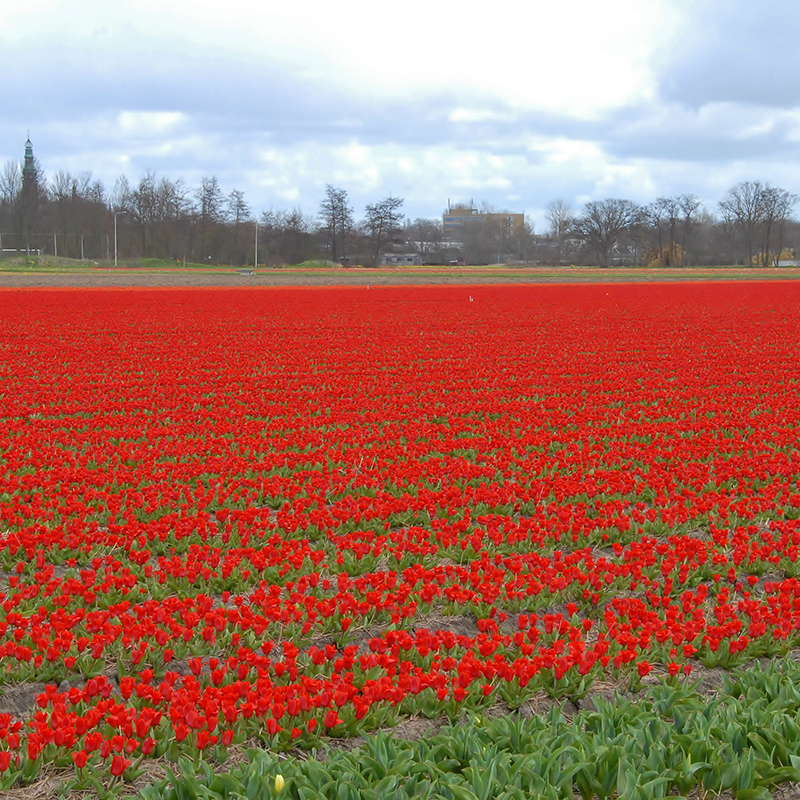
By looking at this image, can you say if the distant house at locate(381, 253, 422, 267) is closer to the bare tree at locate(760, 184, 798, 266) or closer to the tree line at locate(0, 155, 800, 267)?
the tree line at locate(0, 155, 800, 267)

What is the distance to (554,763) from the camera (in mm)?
3719

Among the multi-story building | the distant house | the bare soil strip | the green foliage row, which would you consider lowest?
the green foliage row

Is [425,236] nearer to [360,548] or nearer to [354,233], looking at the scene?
[354,233]

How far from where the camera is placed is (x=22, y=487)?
8047 mm

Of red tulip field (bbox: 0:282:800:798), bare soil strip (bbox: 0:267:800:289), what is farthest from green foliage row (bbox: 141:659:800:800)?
bare soil strip (bbox: 0:267:800:289)

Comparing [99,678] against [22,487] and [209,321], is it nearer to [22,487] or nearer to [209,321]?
[22,487]

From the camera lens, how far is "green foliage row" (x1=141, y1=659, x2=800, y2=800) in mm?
3559

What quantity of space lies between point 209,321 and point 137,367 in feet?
34.5

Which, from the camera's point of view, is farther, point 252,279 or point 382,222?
point 382,222

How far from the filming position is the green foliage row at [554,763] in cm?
356

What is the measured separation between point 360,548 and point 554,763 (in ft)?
9.93

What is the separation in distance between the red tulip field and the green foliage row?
0.91ft

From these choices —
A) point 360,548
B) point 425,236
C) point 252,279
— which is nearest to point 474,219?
point 425,236

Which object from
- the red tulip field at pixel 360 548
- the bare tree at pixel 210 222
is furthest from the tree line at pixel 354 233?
the red tulip field at pixel 360 548
